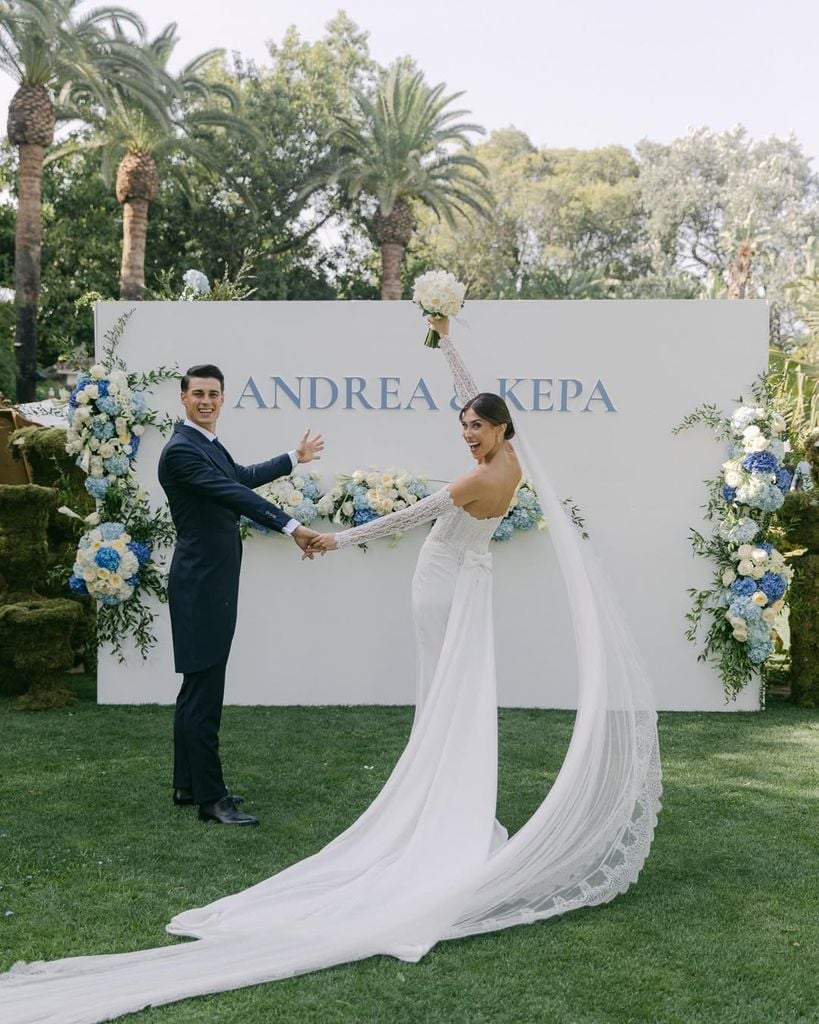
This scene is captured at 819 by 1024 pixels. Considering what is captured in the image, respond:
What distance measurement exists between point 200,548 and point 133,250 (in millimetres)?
17514

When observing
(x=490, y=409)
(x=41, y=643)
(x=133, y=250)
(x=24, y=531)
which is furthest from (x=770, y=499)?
(x=133, y=250)

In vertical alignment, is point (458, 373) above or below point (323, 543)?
above

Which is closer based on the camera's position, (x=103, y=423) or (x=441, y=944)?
(x=441, y=944)

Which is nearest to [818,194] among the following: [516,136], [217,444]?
[516,136]

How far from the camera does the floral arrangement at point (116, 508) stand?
7.16 m

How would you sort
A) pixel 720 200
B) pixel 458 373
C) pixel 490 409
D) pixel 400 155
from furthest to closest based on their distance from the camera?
pixel 720 200 → pixel 400 155 → pixel 458 373 → pixel 490 409

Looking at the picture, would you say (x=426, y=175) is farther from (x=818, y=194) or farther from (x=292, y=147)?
(x=818, y=194)

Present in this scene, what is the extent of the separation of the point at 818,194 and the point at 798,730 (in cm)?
3864

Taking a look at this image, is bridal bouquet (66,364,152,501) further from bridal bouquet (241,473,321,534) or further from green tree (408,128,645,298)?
green tree (408,128,645,298)

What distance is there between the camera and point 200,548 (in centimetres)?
499

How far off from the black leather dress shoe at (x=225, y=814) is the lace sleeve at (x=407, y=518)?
133 cm

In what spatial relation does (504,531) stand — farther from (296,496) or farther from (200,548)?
(200,548)

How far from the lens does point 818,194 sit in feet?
134

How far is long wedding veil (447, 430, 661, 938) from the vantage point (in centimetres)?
377
